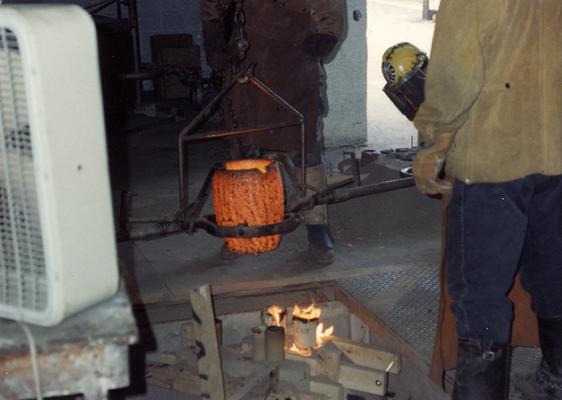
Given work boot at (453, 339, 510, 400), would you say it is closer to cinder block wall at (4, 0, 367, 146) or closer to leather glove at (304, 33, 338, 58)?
leather glove at (304, 33, 338, 58)

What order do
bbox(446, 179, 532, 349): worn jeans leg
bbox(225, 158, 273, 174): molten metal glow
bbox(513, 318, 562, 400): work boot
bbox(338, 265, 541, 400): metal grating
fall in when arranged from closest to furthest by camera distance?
bbox(446, 179, 532, 349): worn jeans leg → bbox(513, 318, 562, 400): work boot → bbox(338, 265, 541, 400): metal grating → bbox(225, 158, 273, 174): molten metal glow

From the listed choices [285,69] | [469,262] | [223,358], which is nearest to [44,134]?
[469,262]

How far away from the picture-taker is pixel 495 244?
266 centimetres

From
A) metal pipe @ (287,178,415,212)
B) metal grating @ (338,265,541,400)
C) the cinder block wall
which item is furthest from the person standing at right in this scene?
the cinder block wall

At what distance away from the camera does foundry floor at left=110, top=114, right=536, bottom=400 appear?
13.1 ft

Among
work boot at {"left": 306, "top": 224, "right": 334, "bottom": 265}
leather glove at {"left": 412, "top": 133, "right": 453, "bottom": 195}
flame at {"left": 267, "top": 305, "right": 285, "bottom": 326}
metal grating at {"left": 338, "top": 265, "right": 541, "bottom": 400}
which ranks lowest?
flame at {"left": 267, "top": 305, "right": 285, "bottom": 326}

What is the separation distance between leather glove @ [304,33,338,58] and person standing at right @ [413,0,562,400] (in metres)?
1.69

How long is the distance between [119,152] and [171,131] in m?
1.39

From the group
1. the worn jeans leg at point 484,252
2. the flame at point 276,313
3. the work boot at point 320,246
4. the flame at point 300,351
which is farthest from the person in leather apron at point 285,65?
the worn jeans leg at point 484,252

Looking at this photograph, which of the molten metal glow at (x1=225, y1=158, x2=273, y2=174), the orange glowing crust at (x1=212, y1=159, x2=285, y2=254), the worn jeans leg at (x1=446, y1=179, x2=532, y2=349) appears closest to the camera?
the worn jeans leg at (x1=446, y1=179, x2=532, y2=349)

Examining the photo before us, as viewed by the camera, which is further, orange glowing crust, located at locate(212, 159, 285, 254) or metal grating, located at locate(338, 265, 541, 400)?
orange glowing crust, located at locate(212, 159, 285, 254)

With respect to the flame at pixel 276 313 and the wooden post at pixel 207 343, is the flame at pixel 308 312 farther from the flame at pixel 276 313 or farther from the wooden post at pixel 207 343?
the wooden post at pixel 207 343

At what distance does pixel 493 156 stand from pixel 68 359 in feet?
5.18

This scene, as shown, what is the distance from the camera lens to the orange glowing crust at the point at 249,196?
3961 millimetres
